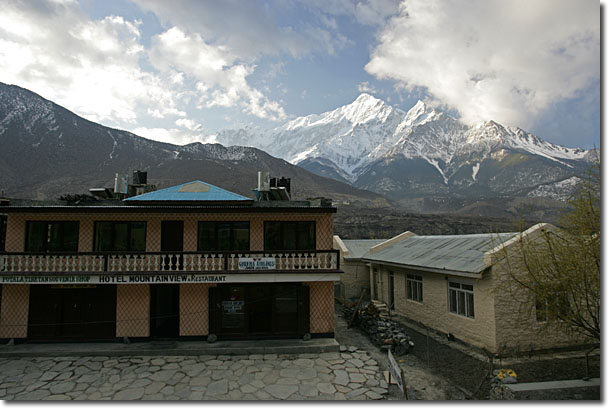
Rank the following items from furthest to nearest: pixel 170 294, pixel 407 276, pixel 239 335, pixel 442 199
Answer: pixel 442 199 → pixel 407 276 → pixel 170 294 → pixel 239 335

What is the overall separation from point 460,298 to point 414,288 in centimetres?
339

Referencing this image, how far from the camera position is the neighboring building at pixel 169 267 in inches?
489

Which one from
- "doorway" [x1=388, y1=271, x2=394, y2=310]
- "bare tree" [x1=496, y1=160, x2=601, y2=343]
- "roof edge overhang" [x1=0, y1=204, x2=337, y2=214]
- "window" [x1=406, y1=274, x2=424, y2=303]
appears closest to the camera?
"bare tree" [x1=496, y1=160, x2=601, y2=343]

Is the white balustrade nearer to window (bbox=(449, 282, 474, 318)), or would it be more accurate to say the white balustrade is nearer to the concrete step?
the concrete step

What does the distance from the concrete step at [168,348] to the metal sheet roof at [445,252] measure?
5.62 m

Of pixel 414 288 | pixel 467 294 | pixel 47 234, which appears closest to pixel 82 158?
pixel 47 234

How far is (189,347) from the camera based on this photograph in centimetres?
1225

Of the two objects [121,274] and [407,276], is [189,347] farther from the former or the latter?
[407,276]

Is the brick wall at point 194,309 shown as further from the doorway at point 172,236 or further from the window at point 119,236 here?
the window at point 119,236

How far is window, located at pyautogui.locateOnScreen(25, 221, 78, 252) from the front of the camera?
513 inches

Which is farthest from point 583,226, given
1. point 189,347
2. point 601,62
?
point 189,347

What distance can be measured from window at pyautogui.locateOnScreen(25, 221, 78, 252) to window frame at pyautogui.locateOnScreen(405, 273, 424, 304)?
560 inches

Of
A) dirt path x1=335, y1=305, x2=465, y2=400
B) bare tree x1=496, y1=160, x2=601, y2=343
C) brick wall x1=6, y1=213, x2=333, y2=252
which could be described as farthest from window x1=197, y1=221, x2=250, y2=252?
bare tree x1=496, y1=160, x2=601, y2=343

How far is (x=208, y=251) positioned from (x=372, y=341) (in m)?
7.14
